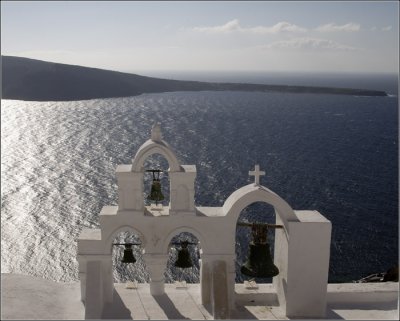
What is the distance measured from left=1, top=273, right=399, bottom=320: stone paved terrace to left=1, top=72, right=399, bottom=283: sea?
25.6 m

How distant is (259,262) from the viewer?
11.6 meters

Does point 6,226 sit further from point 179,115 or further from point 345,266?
point 179,115

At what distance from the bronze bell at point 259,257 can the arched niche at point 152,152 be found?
2678 millimetres

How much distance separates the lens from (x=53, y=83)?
14938 cm

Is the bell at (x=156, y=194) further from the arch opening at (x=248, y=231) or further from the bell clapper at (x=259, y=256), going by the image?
the arch opening at (x=248, y=231)

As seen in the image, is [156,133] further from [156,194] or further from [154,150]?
[156,194]

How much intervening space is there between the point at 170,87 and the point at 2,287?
7269 inches

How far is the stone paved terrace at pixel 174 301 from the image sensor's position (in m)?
12.1

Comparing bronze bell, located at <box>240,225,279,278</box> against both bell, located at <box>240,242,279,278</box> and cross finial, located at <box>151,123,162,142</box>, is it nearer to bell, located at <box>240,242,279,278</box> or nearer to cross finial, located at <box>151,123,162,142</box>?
bell, located at <box>240,242,279,278</box>

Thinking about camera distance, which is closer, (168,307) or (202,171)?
(168,307)

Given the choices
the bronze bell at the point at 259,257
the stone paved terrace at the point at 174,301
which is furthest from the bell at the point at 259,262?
the stone paved terrace at the point at 174,301

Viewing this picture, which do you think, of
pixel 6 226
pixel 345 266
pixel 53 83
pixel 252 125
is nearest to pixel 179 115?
pixel 252 125

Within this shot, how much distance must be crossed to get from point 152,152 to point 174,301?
14.0ft

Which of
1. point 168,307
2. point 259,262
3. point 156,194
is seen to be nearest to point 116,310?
point 168,307
